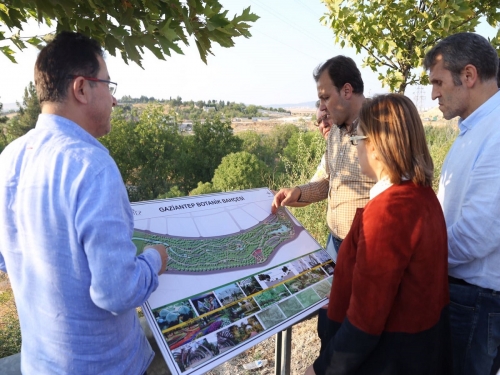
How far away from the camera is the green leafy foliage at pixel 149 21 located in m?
1.65

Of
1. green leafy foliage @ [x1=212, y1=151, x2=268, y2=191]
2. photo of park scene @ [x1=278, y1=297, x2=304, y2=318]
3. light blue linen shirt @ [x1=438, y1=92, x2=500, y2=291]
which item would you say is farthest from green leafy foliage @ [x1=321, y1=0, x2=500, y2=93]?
green leafy foliage @ [x1=212, y1=151, x2=268, y2=191]

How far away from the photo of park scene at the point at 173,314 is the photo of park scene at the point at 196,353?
105 millimetres

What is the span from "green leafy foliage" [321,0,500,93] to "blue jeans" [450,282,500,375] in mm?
3065

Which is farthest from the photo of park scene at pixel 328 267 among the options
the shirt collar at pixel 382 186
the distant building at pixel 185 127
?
the distant building at pixel 185 127

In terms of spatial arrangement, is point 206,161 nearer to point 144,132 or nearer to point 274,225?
point 144,132

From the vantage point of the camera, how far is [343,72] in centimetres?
266

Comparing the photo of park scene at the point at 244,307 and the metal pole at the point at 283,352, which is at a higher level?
the photo of park scene at the point at 244,307

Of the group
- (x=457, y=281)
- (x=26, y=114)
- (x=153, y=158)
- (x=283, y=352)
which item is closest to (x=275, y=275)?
(x=283, y=352)

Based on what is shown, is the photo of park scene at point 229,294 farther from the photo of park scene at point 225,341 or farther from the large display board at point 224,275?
the photo of park scene at point 225,341

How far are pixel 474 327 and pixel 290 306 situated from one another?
0.87 m

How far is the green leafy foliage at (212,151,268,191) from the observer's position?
8797 millimetres

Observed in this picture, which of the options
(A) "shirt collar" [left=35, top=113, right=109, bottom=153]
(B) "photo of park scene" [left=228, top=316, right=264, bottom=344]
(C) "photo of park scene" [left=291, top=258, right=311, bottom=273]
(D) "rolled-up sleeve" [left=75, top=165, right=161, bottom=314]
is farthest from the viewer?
(C) "photo of park scene" [left=291, top=258, right=311, bottom=273]

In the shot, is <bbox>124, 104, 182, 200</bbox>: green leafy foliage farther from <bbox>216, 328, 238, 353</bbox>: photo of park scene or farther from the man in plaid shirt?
<bbox>216, 328, 238, 353</bbox>: photo of park scene

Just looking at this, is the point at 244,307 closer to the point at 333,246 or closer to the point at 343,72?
the point at 333,246
